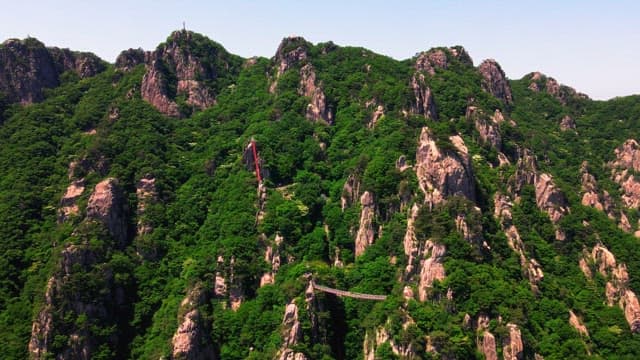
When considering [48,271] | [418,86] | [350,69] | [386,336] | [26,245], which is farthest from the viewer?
[350,69]

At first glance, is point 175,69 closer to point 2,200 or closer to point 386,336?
point 2,200

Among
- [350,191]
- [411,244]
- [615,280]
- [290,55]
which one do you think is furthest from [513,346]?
[290,55]

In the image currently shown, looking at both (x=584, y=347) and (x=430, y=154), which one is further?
(x=430, y=154)

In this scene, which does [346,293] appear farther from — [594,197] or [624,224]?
[624,224]

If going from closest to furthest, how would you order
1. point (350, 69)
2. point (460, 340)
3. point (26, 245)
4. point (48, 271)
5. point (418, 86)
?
point (460, 340)
point (48, 271)
point (26, 245)
point (418, 86)
point (350, 69)

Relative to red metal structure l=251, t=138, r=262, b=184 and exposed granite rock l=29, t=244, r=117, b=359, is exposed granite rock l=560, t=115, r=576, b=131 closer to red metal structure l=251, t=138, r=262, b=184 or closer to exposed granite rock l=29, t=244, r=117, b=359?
red metal structure l=251, t=138, r=262, b=184

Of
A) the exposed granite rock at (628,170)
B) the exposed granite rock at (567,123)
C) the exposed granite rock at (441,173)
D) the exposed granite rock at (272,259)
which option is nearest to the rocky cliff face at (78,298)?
the exposed granite rock at (272,259)

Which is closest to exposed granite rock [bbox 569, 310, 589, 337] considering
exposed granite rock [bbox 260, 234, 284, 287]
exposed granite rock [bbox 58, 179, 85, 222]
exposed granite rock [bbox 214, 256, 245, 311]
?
exposed granite rock [bbox 260, 234, 284, 287]

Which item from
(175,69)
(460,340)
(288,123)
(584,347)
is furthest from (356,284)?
(175,69)
